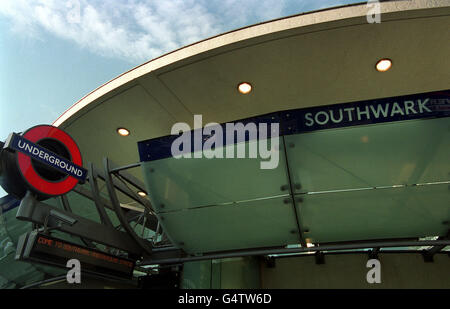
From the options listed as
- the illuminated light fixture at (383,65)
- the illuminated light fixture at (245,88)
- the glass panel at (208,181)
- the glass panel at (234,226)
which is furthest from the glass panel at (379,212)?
the illuminated light fixture at (245,88)

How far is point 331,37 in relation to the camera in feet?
16.5

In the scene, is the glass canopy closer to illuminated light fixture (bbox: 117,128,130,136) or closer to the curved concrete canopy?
the curved concrete canopy

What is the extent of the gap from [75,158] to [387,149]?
180 inches

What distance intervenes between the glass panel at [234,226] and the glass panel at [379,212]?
1.13ft

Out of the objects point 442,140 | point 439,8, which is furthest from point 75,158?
point 439,8

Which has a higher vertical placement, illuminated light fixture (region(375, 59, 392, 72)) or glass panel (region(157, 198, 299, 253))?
illuminated light fixture (region(375, 59, 392, 72))

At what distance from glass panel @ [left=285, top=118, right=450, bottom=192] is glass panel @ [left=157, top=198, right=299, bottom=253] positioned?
678 mm

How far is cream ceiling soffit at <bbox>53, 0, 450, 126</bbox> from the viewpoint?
466 cm

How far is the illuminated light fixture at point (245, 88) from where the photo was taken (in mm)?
5965
